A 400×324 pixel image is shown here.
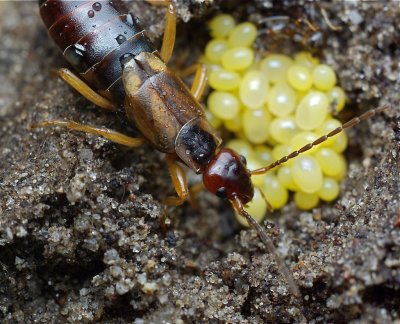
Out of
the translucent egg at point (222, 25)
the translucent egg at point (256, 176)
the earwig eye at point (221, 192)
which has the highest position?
the translucent egg at point (222, 25)

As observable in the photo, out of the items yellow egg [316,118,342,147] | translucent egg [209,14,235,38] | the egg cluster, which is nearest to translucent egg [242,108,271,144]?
the egg cluster

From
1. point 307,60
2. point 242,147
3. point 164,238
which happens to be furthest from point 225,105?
point 164,238

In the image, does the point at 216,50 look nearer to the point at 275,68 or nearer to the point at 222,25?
the point at 222,25

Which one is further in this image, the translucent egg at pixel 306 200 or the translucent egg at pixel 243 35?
the translucent egg at pixel 243 35

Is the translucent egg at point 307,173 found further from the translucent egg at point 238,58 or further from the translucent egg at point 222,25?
the translucent egg at point 222,25

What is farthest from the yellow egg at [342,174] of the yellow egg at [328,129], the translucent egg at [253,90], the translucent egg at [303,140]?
the translucent egg at [253,90]

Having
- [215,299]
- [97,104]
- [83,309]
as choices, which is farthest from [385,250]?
[97,104]

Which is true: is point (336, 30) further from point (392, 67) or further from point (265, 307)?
point (265, 307)
